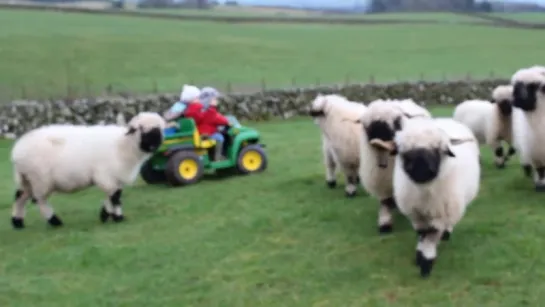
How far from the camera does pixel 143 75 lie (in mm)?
26594

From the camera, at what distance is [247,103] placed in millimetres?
20609

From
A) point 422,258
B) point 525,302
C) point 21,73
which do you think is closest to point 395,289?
point 422,258

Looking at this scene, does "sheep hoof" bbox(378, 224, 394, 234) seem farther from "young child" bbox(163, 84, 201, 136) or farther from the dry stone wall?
the dry stone wall

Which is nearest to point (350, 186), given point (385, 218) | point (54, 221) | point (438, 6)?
point (385, 218)

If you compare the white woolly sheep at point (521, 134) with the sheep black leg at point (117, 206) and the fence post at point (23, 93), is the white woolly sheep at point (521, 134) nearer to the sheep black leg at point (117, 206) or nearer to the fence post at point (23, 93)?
the sheep black leg at point (117, 206)

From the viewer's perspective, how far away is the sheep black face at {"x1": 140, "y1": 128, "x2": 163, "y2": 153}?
27.7 feet

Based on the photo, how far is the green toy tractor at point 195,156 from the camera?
10.7 m

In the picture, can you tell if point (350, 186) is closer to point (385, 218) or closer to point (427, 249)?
point (385, 218)

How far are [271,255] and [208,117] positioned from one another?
4.46m

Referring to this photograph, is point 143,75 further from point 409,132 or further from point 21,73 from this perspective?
point 409,132

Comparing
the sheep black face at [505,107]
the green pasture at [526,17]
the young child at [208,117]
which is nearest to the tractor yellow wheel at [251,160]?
the young child at [208,117]

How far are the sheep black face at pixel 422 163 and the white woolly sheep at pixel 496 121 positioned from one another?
4.83 m

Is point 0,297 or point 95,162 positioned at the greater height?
point 95,162

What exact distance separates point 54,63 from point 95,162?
2001 centimetres
